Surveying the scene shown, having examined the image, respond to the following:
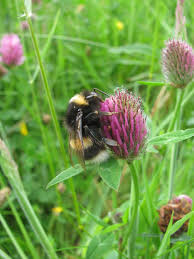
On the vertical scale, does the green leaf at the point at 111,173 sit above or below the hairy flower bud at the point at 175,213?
above

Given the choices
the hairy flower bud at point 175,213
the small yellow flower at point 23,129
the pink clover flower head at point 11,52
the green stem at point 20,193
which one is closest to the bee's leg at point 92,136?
the green stem at point 20,193

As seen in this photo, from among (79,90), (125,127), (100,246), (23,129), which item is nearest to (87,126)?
(125,127)

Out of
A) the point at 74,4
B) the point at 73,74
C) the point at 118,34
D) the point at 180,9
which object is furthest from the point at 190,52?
A: the point at 74,4

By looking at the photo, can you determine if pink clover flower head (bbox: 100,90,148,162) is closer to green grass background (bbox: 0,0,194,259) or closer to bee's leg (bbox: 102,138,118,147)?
bee's leg (bbox: 102,138,118,147)

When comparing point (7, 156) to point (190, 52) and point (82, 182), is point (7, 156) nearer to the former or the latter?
point (190, 52)

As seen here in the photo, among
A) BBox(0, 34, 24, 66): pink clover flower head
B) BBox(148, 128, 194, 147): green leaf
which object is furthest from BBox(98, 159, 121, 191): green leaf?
BBox(0, 34, 24, 66): pink clover flower head

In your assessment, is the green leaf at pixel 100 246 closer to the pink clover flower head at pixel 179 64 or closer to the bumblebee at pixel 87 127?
the bumblebee at pixel 87 127
